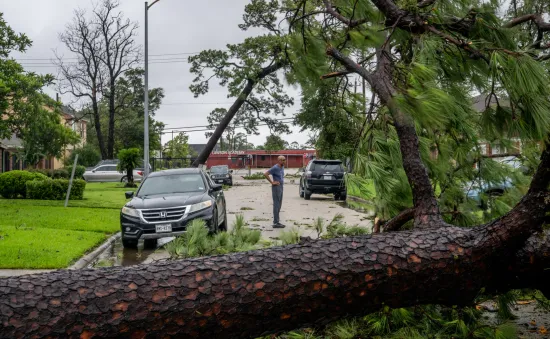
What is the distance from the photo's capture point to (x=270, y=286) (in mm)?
2379

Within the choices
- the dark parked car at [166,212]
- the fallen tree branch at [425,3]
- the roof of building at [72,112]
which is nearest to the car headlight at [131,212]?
the dark parked car at [166,212]

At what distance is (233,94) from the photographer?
30.8 meters

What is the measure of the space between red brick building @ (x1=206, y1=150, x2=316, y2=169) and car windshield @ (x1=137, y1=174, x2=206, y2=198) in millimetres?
72096

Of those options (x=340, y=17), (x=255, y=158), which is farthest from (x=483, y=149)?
(x=255, y=158)

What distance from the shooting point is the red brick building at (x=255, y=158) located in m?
86.1

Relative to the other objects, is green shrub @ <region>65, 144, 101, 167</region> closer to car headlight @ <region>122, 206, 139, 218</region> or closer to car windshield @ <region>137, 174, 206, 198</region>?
car windshield @ <region>137, 174, 206, 198</region>

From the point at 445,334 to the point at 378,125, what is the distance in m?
1.74

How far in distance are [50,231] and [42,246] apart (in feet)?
6.33

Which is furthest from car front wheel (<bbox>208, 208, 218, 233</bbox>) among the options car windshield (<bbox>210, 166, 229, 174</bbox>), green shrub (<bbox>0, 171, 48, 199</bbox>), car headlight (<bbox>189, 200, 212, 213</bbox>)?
car windshield (<bbox>210, 166, 229, 174</bbox>)

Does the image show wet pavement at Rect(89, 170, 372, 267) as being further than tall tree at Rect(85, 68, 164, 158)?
No

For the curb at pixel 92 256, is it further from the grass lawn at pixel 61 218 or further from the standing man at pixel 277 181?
Result: the standing man at pixel 277 181

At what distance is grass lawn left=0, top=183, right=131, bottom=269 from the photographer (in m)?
8.34

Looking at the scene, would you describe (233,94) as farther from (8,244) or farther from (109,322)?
(109,322)

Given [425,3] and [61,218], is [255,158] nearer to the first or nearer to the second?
[61,218]
